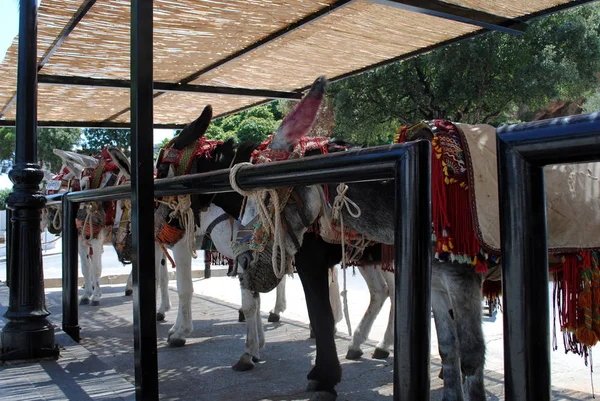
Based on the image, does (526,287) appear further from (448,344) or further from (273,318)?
(273,318)

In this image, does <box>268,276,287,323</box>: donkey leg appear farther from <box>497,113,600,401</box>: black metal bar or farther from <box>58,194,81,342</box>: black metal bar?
<box>497,113,600,401</box>: black metal bar

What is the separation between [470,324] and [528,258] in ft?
8.08

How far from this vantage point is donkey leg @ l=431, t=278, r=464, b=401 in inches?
148

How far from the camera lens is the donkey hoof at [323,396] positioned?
4.02 m

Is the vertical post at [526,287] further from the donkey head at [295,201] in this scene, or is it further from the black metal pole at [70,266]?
the black metal pole at [70,266]

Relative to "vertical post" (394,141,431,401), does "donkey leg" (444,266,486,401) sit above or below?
below

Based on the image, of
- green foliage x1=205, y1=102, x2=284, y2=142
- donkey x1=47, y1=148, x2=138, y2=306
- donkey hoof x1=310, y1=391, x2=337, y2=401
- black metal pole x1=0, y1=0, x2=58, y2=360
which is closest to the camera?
donkey hoof x1=310, y1=391, x2=337, y2=401

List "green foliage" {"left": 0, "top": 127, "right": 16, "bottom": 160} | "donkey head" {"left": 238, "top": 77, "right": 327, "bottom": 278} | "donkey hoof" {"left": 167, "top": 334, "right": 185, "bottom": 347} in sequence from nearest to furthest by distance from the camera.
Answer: "donkey head" {"left": 238, "top": 77, "right": 327, "bottom": 278}
"donkey hoof" {"left": 167, "top": 334, "right": 185, "bottom": 347}
"green foliage" {"left": 0, "top": 127, "right": 16, "bottom": 160}

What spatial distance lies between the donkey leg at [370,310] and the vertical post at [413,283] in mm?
4240

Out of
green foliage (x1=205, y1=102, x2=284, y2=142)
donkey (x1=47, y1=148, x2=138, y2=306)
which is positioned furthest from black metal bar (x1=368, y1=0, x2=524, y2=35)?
green foliage (x1=205, y1=102, x2=284, y2=142)

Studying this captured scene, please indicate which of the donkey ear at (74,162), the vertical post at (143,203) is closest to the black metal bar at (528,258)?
the vertical post at (143,203)

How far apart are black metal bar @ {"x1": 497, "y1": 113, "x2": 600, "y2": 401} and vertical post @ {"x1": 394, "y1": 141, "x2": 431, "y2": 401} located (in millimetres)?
262

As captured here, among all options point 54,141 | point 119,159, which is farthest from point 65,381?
point 54,141

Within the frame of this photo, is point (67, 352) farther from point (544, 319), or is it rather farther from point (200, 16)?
point (544, 319)
